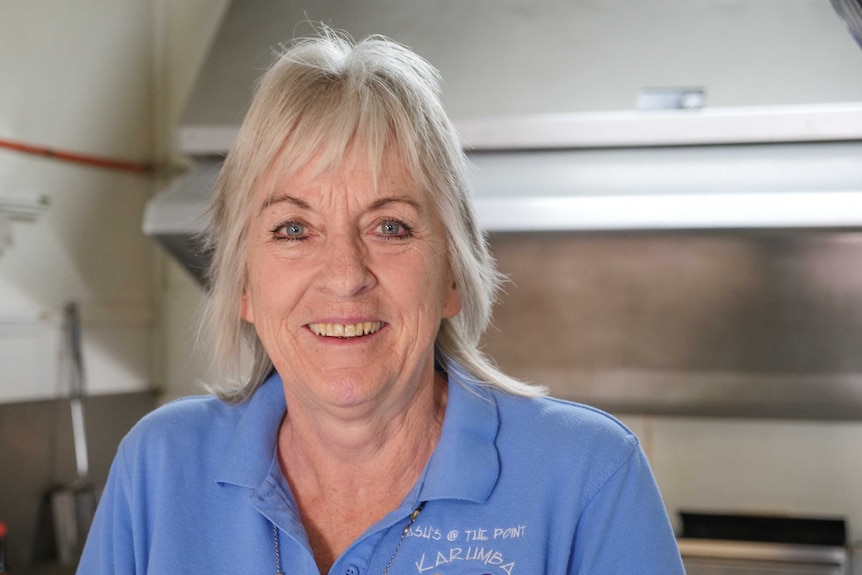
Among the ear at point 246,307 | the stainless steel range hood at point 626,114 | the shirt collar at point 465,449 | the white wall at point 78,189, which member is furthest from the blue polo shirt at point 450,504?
the white wall at point 78,189

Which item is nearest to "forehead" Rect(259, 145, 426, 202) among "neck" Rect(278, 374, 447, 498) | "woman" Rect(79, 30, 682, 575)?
"woman" Rect(79, 30, 682, 575)

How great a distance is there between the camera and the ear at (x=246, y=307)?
1.28m

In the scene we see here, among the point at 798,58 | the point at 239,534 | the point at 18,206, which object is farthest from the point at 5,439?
the point at 798,58

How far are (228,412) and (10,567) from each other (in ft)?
2.94

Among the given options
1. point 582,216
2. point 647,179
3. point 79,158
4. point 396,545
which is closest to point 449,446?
point 396,545

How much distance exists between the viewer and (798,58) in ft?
5.53

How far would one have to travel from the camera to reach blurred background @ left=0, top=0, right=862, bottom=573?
5.41 feet

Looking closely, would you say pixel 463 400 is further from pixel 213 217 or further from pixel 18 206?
pixel 18 206

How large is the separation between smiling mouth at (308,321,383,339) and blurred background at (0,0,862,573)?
22.3 inches

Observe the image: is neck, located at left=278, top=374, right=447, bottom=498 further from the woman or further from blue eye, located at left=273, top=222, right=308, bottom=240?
blue eye, located at left=273, top=222, right=308, bottom=240

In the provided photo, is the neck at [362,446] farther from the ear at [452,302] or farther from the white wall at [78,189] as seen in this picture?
the white wall at [78,189]

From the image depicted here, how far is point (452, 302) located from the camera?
1.27 metres

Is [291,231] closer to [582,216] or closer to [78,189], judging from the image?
[582,216]

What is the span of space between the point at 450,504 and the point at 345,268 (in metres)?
0.30
